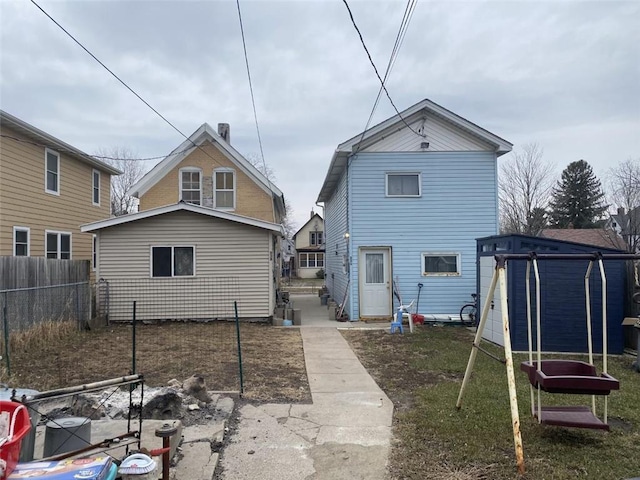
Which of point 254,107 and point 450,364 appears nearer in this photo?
point 450,364

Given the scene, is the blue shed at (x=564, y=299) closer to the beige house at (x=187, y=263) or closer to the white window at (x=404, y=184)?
the white window at (x=404, y=184)

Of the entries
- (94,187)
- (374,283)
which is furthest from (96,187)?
(374,283)

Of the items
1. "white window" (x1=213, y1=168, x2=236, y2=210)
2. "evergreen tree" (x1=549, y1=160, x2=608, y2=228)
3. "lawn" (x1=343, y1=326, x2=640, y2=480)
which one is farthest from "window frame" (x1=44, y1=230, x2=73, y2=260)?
"evergreen tree" (x1=549, y1=160, x2=608, y2=228)

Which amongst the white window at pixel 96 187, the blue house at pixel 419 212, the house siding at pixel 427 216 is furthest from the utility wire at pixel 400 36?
the white window at pixel 96 187

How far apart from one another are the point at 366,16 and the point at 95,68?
497 cm

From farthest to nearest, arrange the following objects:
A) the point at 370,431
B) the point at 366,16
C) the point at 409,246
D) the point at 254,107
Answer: the point at 409,246
the point at 254,107
the point at 366,16
the point at 370,431

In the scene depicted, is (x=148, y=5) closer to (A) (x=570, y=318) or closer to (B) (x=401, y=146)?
(B) (x=401, y=146)

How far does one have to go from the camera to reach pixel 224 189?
663 inches

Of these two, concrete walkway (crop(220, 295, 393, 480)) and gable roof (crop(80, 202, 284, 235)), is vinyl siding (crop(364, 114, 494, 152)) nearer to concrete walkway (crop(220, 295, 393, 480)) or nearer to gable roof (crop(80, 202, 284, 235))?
gable roof (crop(80, 202, 284, 235))

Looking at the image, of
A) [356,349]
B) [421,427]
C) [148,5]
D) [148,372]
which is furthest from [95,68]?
[421,427]

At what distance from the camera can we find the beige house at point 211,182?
16547 millimetres

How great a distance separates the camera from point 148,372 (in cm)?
700

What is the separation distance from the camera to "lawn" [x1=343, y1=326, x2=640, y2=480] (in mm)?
3756

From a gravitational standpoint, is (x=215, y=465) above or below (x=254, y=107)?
below
